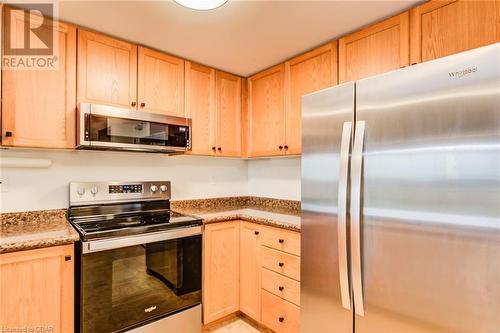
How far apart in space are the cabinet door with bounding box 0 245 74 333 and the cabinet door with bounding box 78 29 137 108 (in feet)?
3.37

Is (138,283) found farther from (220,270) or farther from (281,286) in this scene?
(281,286)

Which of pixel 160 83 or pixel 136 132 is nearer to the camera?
pixel 136 132

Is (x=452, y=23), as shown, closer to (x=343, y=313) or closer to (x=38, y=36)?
(x=343, y=313)

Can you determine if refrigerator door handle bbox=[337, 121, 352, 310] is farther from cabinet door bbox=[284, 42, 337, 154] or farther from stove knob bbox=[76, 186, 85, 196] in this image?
stove knob bbox=[76, 186, 85, 196]

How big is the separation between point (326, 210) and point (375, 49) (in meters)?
1.14

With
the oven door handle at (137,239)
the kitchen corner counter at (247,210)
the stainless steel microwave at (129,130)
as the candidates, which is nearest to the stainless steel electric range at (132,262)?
the oven door handle at (137,239)

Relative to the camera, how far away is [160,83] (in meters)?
2.26

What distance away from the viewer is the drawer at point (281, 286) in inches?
76.9

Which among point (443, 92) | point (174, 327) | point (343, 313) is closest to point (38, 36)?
point (174, 327)

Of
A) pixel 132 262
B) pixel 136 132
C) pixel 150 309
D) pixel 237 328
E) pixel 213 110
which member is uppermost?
pixel 213 110

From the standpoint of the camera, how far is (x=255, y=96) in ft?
9.05

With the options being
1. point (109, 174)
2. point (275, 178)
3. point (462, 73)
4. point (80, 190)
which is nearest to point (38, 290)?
point (80, 190)

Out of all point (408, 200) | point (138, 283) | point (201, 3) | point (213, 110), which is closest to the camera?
point (408, 200)

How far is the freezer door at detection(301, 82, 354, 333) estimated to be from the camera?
1.38m
